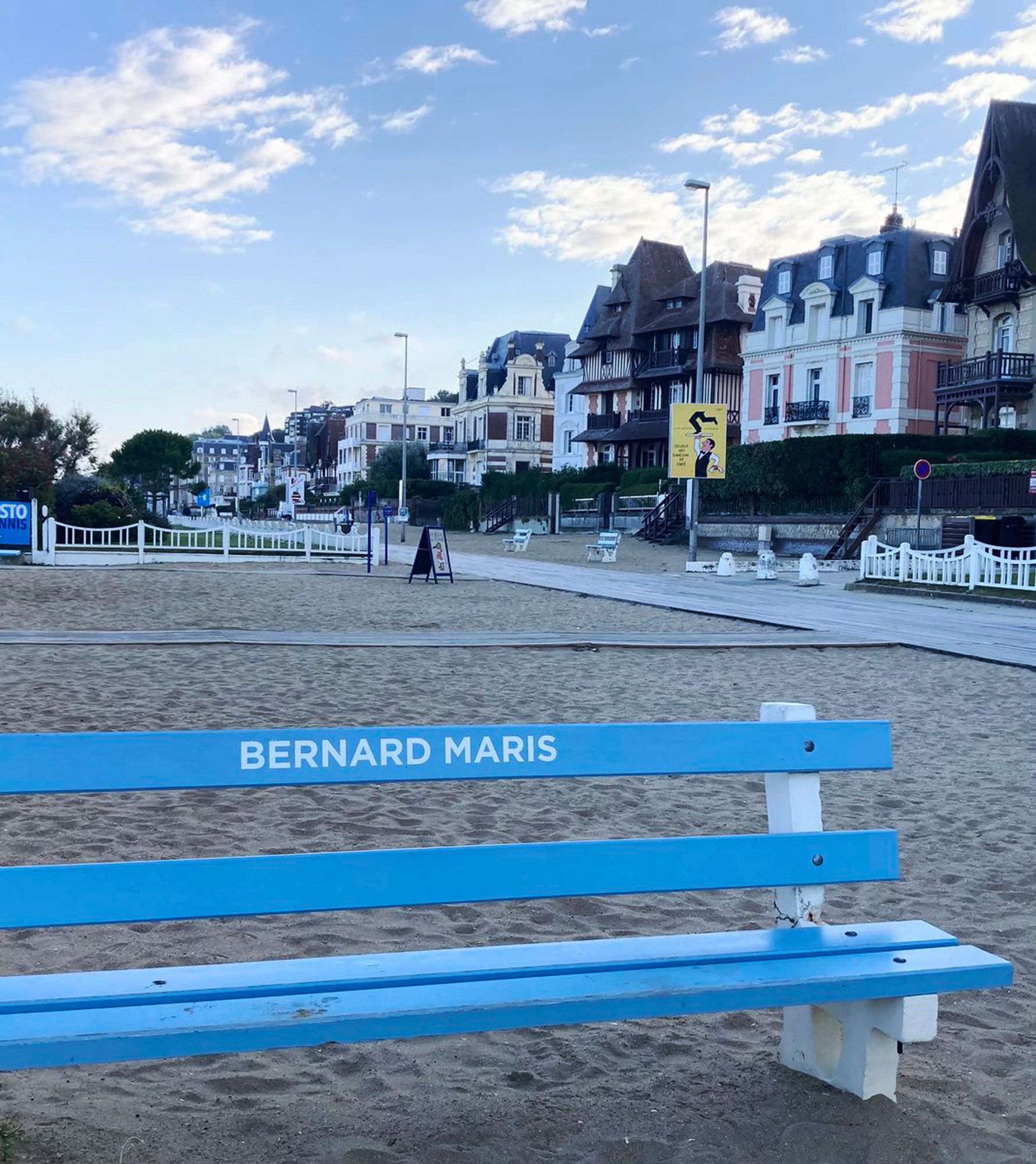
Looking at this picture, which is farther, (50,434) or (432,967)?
(50,434)

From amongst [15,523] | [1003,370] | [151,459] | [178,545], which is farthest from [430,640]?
[151,459]

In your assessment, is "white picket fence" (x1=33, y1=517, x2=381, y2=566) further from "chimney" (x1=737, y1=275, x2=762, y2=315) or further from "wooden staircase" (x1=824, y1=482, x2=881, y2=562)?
"chimney" (x1=737, y1=275, x2=762, y2=315)

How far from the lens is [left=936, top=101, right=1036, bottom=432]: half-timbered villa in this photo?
4325 centimetres

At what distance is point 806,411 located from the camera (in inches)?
2138

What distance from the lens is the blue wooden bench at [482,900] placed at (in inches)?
101

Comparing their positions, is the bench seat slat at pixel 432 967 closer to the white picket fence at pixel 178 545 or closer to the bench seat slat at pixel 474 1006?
the bench seat slat at pixel 474 1006

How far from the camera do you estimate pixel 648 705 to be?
31.7 feet

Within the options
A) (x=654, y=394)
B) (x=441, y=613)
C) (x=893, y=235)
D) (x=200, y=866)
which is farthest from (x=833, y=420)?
(x=200, y=866)

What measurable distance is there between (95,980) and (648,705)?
7.26m

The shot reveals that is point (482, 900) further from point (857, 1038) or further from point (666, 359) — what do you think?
point (666, 359)

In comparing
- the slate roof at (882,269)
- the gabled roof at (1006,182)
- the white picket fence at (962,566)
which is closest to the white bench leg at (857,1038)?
the white picket fence at (962,566)

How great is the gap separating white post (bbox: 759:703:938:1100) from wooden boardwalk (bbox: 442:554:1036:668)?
10.5 meters

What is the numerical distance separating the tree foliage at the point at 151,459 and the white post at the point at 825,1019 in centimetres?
8988

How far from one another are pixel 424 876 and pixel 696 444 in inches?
1094
